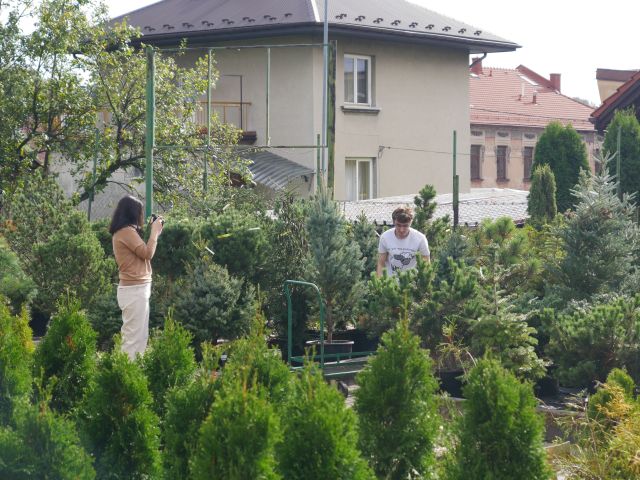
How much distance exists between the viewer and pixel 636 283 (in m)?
10.5

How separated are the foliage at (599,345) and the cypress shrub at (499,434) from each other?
12.4ft

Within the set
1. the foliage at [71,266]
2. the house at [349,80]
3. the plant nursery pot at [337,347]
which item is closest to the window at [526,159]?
the house at [349,80]

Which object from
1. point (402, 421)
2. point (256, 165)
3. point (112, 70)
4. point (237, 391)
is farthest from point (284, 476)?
point (256, 165)

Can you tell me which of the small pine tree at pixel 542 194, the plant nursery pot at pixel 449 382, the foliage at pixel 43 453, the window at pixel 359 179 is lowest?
the plant nursery pot at pixel 449 382

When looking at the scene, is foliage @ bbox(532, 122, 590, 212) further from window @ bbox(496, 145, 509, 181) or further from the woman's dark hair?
window @ bbox(496, 145, 509, 181)

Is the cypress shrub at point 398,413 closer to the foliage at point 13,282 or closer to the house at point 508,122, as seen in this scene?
the foliage at point 13,282

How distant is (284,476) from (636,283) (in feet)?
21.6

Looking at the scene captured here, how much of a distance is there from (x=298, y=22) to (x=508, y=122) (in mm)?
20187

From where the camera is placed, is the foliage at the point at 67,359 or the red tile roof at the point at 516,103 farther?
the red tile roof at the point at 516,103

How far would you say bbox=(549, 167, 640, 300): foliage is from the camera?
10312 millimetres

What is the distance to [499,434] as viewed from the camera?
491cm

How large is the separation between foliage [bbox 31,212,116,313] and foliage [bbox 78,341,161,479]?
21.7 feet

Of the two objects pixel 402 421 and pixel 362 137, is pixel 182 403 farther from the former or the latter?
pixel 362 137

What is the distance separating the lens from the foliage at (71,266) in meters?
12.4
